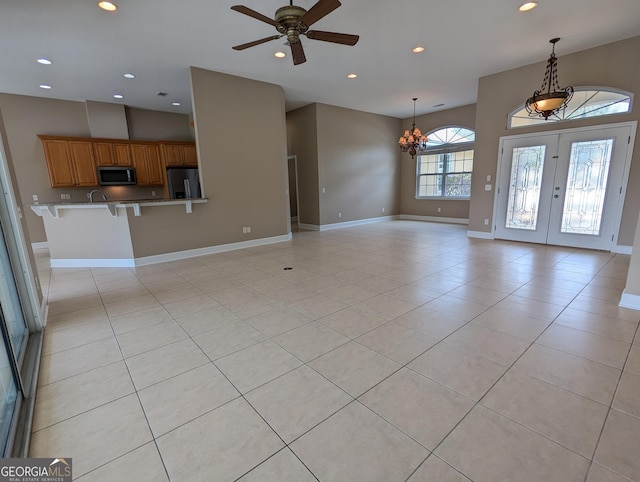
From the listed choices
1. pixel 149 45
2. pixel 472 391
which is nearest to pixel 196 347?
pixel 472 391

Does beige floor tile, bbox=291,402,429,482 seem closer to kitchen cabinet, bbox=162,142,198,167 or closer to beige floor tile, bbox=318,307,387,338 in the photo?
beige floor tile, bbox=318,307,387,338

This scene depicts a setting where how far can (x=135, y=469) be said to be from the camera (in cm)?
130

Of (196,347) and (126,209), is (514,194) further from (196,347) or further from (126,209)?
(126,209)

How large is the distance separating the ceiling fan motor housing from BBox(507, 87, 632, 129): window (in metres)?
4.94

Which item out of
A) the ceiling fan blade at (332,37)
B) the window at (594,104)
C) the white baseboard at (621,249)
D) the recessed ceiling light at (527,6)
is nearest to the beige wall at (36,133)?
the ceiling fan blade at (332,37)

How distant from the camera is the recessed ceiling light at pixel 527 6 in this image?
10.9ft

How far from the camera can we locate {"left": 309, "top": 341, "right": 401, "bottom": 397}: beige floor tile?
1.81 metres

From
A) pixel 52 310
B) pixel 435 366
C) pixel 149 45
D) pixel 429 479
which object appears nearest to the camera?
pixel 429 479

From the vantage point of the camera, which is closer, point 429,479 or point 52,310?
point 429,479

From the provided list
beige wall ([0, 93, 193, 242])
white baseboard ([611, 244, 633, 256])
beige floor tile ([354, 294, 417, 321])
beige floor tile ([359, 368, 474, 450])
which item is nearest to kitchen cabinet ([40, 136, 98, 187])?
beige wall ([0, 93, 193, 242])

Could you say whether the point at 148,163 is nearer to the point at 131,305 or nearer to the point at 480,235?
the point at 131,305

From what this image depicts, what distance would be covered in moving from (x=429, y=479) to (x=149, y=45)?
5.43m

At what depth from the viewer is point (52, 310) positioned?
10.1 feet

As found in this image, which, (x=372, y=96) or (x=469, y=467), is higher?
(x=372, y=96)
